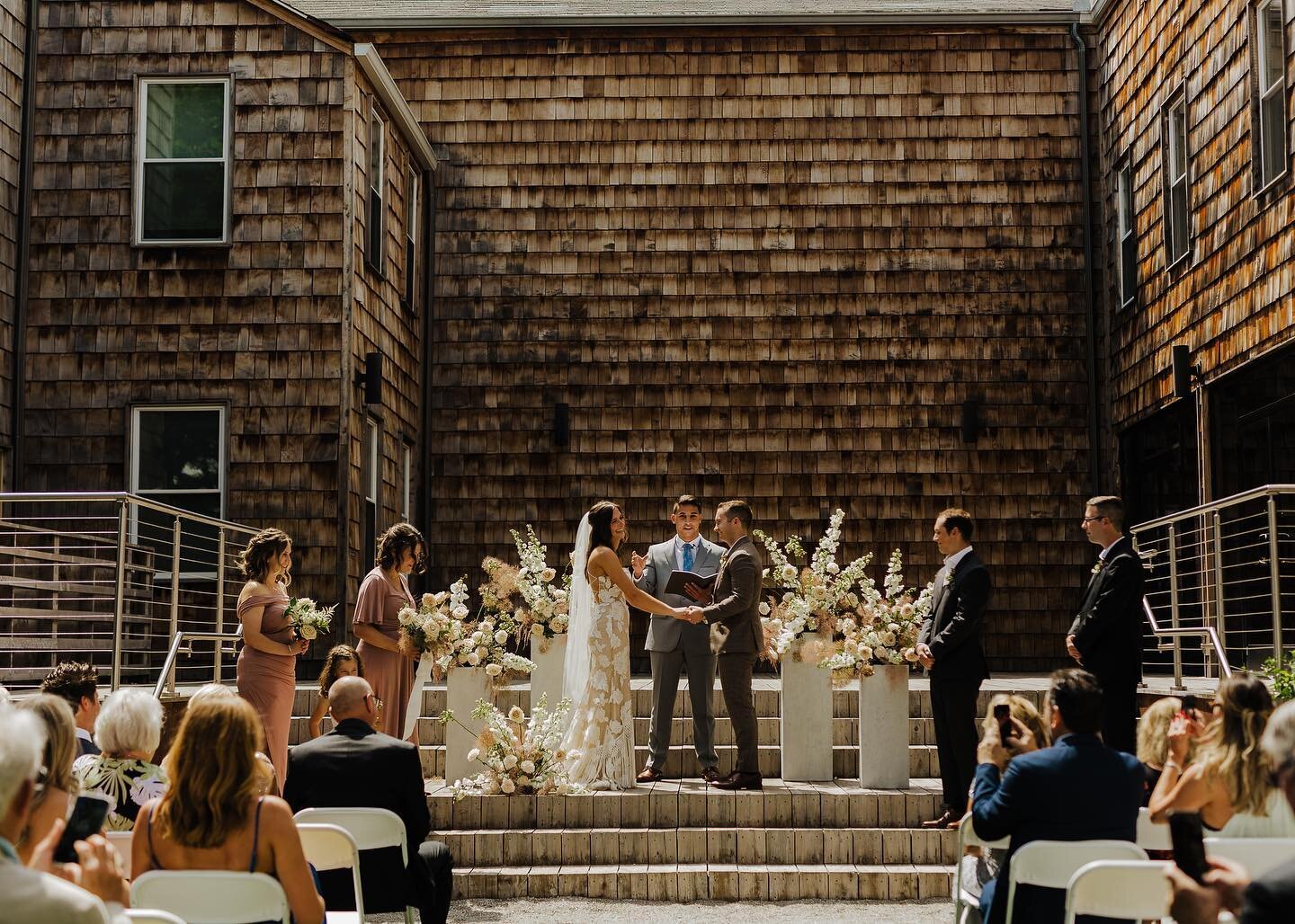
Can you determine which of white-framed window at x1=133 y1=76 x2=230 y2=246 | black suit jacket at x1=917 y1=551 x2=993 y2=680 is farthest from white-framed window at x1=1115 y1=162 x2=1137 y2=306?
white-framed window at x1=133 y1=76 x2=230 y2=246

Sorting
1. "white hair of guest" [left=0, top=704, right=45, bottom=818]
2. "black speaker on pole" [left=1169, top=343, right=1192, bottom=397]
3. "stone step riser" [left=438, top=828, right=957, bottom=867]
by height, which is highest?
"black speaker on pole" [left=1169, top=343, right=1192, bottom=397]

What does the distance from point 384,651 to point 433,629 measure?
1.06 feet

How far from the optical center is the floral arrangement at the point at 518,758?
8.38 m

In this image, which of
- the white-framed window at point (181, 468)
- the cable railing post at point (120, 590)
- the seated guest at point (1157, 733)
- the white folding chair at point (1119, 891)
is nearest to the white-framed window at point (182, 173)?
the white-framed window at point (181, 468)

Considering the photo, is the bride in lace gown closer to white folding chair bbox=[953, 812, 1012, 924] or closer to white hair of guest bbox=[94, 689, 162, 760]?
white folding chair bbox=[953, 812, 1012, 924]

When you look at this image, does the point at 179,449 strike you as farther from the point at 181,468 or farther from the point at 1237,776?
the point at 1237,776

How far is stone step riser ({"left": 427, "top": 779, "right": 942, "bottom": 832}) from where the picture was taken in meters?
8.27

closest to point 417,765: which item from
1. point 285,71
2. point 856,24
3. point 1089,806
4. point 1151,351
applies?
point 1089,806

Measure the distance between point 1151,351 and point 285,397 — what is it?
287 inches

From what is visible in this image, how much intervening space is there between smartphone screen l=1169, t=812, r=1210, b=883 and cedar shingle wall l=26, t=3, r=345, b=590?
9.56m

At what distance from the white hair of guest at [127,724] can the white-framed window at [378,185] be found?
8.12m

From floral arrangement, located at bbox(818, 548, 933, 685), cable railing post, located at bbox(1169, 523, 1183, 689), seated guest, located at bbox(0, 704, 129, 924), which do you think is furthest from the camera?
cable railing post, located at bbox(1169, 523, 1183, 689)

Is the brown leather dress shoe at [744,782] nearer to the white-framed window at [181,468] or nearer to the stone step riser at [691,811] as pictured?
the stone step riser at [691,811]

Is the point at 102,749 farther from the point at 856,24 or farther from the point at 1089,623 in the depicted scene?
the point at 856,24
